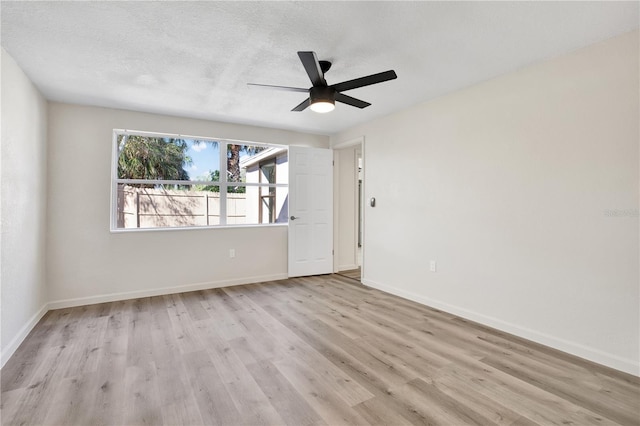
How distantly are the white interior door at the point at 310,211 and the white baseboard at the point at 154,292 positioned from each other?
467 millimetres

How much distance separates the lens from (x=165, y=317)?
330 centimetres

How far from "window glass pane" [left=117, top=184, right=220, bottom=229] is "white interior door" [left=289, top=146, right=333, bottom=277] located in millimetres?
1193

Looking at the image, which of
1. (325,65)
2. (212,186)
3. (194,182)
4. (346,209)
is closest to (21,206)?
(194,182)

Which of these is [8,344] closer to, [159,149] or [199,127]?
[159,149]

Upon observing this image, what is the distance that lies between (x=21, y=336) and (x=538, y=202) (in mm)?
4550

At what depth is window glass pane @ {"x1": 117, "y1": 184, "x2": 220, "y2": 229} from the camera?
408 centimetres

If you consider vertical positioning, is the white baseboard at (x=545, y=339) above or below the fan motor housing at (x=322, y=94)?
below

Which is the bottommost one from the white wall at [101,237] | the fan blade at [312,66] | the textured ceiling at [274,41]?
the white wall at [101,237]

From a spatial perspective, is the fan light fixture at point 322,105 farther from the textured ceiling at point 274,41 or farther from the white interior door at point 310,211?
the white interior door at point 310,211

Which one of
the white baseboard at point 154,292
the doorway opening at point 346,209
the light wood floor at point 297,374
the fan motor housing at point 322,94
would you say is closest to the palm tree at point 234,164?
the white baseboard at point 154,292

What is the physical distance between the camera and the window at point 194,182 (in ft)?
13.4

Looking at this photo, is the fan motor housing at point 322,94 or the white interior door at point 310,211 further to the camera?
the white interior door at point 310,211

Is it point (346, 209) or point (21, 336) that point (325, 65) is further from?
point (21, 336)

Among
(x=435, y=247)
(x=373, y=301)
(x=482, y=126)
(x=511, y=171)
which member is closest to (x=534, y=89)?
(x=482, y=126)
